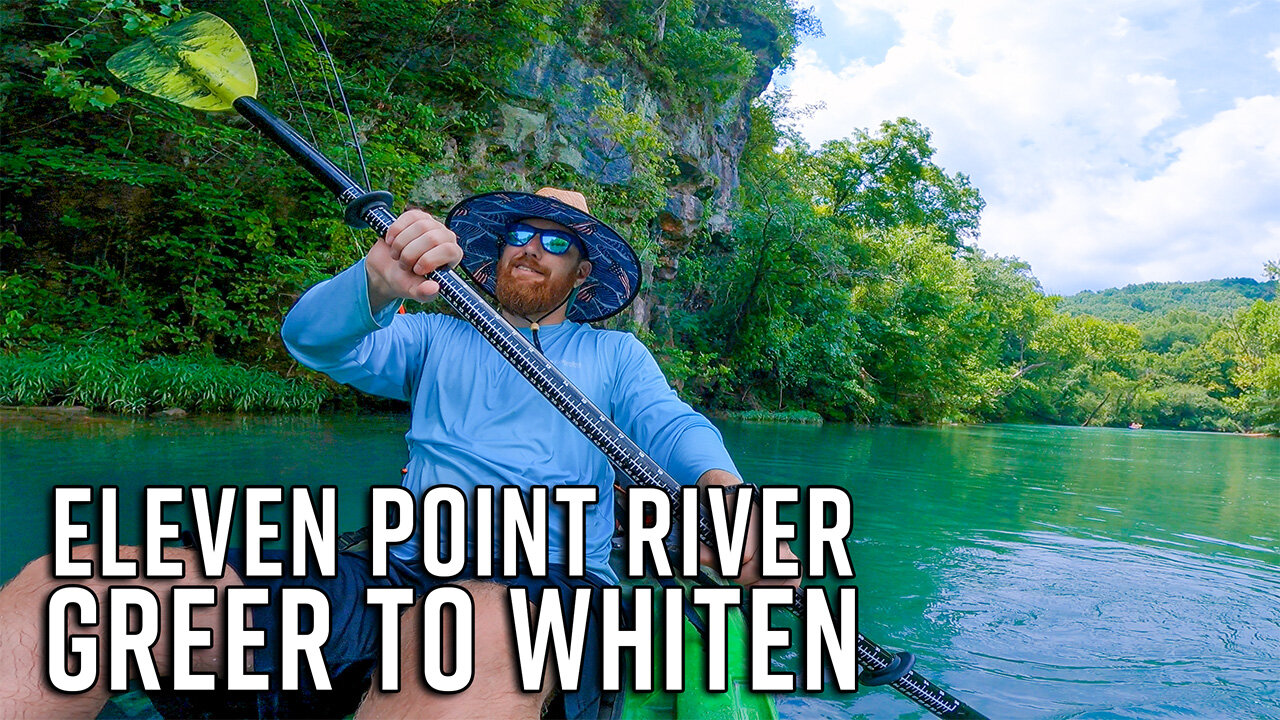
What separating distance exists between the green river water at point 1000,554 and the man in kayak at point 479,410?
127 cm

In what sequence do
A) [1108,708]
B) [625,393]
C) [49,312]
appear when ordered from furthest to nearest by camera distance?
[49,312] < [1108,708] < [625,393]

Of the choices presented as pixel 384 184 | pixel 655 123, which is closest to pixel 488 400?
pixel 384 184

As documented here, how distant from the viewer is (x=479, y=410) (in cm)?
173

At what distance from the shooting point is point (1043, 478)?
30.3ft

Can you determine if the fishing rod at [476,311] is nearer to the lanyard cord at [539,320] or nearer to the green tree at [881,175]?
the lanyard cord at [539,320]

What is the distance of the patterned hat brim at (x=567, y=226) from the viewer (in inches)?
84.0

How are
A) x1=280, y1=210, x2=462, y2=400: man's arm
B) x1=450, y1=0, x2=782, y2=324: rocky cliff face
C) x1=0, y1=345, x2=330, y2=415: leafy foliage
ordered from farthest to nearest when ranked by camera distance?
1. x1=450, y1=0, x2=782, y2=324: rocky cliff face
2. x1=0, y1=345, x2=330, y2=415: leafy foliage
3. x1=280, y1=210, x2=462, y2=400: man's arm

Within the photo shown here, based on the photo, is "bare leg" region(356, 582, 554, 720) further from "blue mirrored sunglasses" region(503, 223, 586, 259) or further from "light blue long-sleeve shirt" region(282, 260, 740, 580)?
"blue mirrored sunglasses" region(503, 223, 586, 259)

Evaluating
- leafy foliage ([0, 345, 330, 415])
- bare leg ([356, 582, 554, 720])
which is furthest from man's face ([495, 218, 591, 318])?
leafy foliage ([0, 345, 330, 415])

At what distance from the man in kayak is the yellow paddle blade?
66 cm

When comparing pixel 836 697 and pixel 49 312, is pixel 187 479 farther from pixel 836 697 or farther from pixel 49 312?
pixel 49 312

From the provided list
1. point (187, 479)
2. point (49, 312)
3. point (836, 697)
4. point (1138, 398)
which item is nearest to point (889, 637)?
point (836, 697)

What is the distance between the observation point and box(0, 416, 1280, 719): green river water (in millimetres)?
2695

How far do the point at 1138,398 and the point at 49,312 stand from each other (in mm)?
59676
